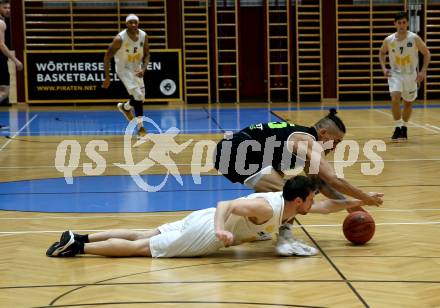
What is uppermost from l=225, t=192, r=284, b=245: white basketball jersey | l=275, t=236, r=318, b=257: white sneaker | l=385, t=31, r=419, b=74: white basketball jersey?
l=385, t=31, r=419, b=74: white basketball jersey

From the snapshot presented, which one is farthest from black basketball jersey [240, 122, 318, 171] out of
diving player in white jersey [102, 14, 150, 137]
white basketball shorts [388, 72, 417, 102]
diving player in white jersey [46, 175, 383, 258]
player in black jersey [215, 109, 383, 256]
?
diving player in white jersey [102, 14, 150, 137]

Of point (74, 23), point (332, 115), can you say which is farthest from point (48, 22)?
point (332, 115)

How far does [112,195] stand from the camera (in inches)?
398

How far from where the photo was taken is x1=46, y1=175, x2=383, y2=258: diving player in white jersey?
6.48 meters

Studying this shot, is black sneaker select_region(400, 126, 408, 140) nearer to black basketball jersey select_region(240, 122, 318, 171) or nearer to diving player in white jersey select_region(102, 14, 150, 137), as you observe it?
diving player in white jersey select_region(102, 14, 150, 137)

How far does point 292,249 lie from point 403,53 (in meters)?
9.53

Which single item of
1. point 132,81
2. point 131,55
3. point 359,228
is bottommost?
point 359,228

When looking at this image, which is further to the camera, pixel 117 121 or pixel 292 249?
pixel 117 121

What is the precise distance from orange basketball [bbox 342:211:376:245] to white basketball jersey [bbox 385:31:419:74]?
8852 mm

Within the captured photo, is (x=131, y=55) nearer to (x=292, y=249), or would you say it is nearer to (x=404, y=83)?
(x=404, y=83)

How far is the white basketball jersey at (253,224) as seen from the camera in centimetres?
657

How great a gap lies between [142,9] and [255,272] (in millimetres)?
20753

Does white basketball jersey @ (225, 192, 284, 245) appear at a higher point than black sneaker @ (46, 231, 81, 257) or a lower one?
higher

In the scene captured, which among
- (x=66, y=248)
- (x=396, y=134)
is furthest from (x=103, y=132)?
(x=66, y=248)
